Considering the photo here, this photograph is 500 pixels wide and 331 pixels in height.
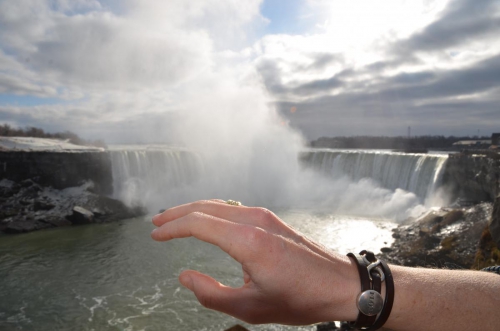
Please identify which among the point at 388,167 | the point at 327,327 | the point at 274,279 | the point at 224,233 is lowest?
the point at 327,327

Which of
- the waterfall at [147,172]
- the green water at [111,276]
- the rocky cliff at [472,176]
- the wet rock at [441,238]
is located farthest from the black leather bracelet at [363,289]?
the waterfall at [147,172]

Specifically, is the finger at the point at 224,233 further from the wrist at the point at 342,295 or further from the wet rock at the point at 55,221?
the wet rock at the point at 55,221

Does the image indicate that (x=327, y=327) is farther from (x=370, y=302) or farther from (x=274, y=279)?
(x=274, y=279)

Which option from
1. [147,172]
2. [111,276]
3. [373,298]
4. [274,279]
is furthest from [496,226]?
[147,172]

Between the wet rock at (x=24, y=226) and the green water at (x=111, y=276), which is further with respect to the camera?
the wet rock at (x=24, y=226)

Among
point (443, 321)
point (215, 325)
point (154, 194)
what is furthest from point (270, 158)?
point (443, 321)
